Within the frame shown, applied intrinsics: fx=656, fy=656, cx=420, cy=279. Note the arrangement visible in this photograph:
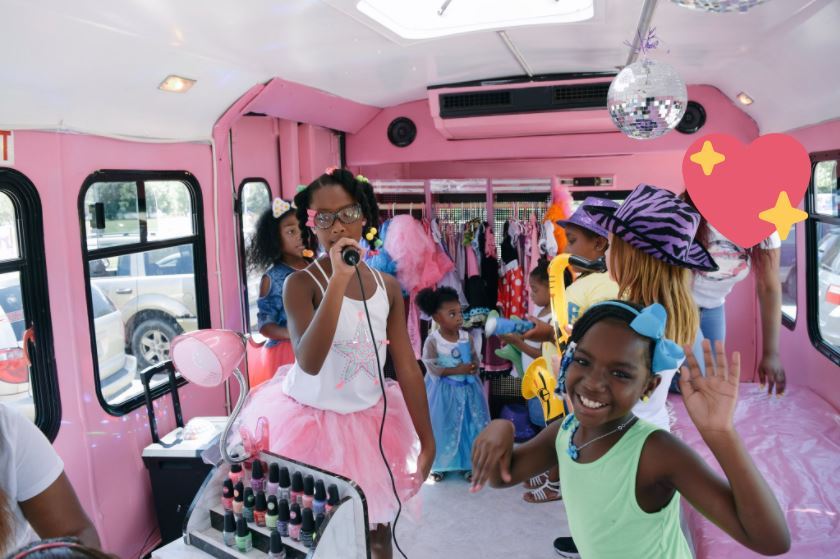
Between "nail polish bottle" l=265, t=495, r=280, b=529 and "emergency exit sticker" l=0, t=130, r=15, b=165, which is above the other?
"emergency exit sticker" l=0, t=130, r=15, b=165

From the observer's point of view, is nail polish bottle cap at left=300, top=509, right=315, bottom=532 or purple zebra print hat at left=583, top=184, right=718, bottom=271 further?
nail polish bottle cap at left=300, top=509, right=315, bottom=532

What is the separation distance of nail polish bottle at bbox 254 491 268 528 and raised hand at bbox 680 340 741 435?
1387 millimetres

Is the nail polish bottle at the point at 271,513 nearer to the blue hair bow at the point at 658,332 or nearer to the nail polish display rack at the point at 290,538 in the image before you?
the nail polish display rack at the point at 290,538

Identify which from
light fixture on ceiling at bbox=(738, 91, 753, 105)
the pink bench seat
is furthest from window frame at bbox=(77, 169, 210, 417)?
light fixture on ceiling at bbox=(738, 91, 753, 105)

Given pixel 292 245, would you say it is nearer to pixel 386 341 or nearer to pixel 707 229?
pixel 386 341

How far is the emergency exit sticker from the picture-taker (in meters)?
2.47

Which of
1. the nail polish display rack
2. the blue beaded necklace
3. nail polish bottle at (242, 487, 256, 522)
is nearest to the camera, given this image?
the blue beaded necklace

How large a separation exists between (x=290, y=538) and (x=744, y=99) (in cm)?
382

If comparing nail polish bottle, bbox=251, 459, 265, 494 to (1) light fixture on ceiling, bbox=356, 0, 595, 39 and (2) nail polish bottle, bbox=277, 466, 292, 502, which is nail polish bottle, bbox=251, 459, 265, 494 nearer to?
(2) nail polish bottle, bbox=277, 466, 292, 502

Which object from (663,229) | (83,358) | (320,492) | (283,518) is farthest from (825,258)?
(83,358)

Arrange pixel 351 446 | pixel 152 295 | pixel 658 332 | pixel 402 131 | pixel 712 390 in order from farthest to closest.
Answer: pixel 402 131
pixel 152 295
pixel 351 446
pixel 658 332
pixel 712 390

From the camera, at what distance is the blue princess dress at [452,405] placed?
13.9 feet

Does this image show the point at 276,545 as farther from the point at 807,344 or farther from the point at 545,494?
the point at 807,344

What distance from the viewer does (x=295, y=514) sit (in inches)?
79.4
